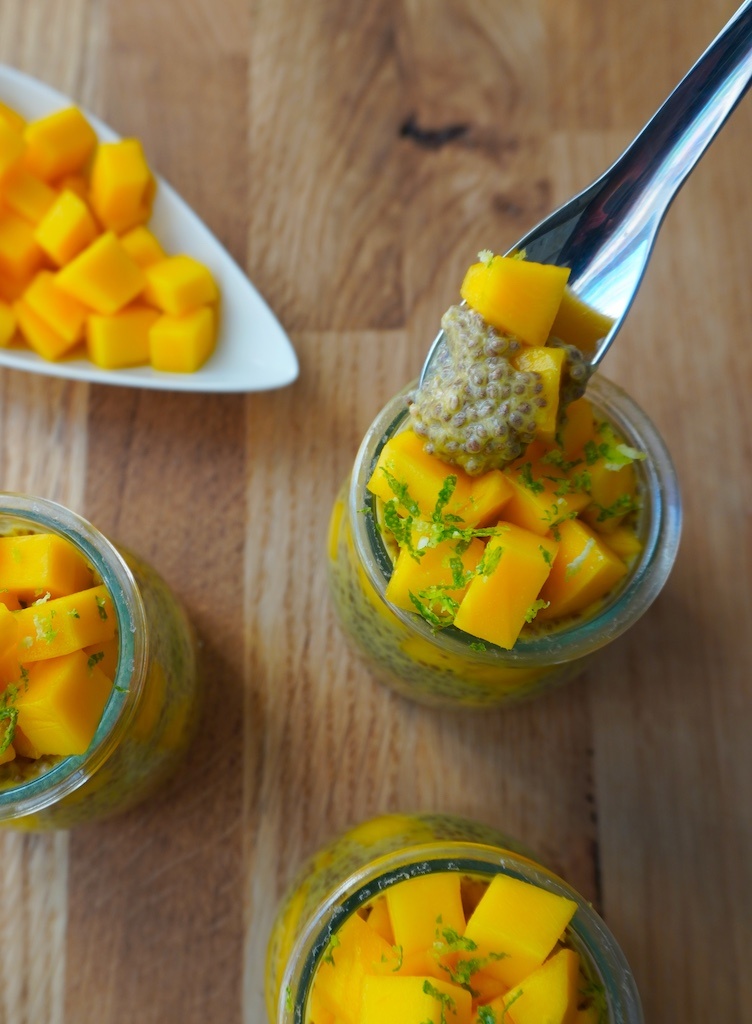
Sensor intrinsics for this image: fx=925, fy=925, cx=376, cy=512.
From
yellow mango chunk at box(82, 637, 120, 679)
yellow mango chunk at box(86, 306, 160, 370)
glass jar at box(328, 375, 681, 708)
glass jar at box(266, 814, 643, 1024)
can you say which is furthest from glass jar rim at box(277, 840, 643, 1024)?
yellow mango chunk at box(86, 306, 160, 370)

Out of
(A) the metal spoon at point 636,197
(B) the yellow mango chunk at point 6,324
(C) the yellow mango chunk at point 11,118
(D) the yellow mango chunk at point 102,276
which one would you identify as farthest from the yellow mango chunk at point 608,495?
(C) the yellow mango chunk at point 11,118

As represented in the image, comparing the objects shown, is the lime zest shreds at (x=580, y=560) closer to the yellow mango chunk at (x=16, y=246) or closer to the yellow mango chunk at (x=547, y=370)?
the yellow mango chunk at (x=547, y=370)

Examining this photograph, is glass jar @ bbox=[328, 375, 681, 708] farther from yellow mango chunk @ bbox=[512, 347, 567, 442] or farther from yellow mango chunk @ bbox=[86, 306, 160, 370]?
yellow mango chunk @ bbox=[86, 306, 160, 370]

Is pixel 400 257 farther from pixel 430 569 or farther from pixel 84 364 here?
pixel 430 569

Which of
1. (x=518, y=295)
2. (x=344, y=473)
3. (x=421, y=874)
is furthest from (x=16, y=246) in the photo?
(x=421, y=874)

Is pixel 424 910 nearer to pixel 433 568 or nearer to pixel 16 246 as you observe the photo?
pixel 433 568

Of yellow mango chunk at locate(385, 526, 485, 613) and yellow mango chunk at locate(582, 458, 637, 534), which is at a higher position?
yellow mango chunk at locate(582, 458, 637, 534)

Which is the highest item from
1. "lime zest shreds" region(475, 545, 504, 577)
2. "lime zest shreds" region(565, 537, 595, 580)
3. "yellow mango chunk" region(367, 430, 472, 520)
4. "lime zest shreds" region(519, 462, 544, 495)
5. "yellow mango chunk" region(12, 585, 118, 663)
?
"lime zest shreds" region(519, 462, 544, 495)
